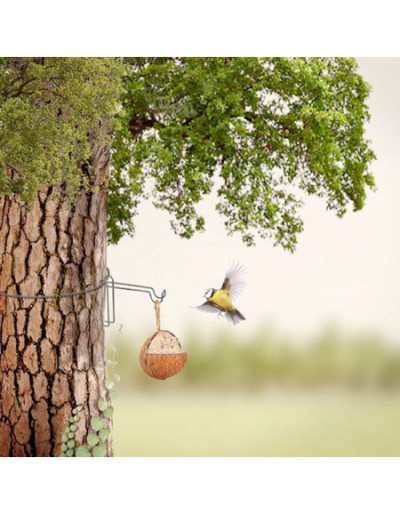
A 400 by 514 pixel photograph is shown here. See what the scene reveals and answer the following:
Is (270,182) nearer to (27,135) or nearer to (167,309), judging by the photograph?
(167,309)

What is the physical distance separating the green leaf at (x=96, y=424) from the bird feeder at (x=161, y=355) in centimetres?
35

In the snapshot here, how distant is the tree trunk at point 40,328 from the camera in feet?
12.6

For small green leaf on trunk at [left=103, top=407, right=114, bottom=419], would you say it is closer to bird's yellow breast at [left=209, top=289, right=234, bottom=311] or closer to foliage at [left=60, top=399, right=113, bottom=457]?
foliage at [left=60, top=399, right=113, bottom=457]

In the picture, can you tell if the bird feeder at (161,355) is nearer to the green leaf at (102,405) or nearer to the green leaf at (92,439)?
the green leaf at (102,405)

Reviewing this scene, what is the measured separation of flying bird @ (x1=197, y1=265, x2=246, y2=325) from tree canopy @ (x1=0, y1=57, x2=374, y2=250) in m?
0.22

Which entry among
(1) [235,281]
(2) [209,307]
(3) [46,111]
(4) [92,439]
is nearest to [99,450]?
(4) [92,439]

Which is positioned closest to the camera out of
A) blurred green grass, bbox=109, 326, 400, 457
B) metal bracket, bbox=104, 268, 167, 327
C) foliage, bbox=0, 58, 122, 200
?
foliage, bbox=0, 58, 122, 200

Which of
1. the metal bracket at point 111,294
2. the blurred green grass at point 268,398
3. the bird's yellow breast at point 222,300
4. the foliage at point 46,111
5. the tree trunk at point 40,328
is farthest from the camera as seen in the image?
the blurred green grass at point 268,398

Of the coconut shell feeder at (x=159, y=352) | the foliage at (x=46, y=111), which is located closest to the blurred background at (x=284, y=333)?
the coconut shell feeder at (x=159, y=352)

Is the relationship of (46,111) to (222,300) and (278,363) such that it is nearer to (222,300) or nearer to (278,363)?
(222,300)

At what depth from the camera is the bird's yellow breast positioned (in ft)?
14.0

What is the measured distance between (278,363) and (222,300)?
0.64 metres

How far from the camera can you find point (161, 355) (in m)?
3.94

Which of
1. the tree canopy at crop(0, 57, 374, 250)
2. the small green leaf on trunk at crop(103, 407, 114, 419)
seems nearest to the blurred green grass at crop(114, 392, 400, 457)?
the small green leaf on trunk at crop(103, 407, 114, 419)
